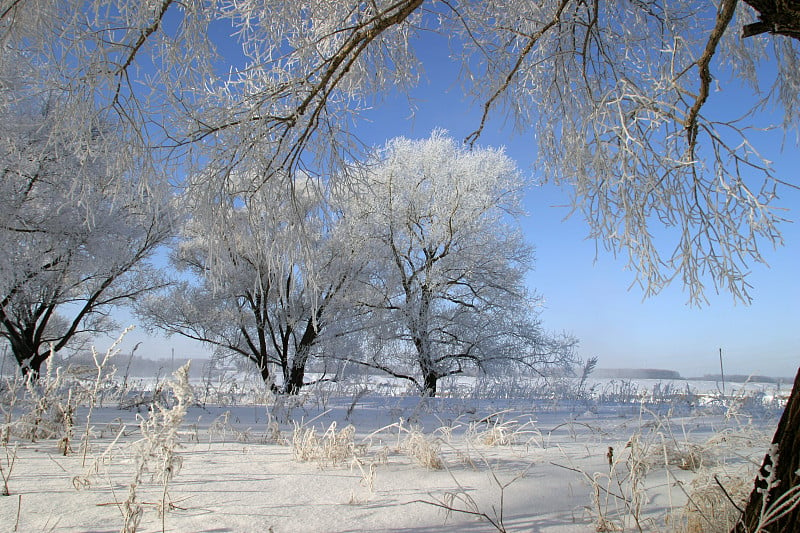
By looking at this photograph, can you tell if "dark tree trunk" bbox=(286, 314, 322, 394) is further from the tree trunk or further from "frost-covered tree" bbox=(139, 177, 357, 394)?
the tree trunk

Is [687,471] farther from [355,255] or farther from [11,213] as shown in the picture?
[355,255]

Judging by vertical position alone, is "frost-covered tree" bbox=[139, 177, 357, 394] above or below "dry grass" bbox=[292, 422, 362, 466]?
above

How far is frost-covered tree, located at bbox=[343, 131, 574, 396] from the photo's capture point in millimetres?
14312

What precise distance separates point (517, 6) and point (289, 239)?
116 inches

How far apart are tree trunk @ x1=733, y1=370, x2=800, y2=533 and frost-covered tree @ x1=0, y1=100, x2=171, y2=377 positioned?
11.5 feet

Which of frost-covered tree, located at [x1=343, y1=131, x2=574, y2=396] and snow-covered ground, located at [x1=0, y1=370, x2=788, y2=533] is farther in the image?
frost-covered tree, located at [x1=343, y1=131, x2=574, y2=396]

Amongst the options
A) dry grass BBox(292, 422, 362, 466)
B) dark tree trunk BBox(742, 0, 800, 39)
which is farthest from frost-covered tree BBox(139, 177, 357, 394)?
dark tree trunk BBox(742, 0, 800, 39)

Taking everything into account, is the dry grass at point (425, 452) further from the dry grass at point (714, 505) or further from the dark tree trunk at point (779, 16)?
the dark tree trunk at point (779, 16)

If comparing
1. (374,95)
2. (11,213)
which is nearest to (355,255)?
(11,213)

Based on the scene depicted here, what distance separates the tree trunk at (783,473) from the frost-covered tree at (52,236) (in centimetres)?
350

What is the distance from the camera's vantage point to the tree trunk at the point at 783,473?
1361 millimetres

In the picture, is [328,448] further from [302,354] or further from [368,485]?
[302,354]

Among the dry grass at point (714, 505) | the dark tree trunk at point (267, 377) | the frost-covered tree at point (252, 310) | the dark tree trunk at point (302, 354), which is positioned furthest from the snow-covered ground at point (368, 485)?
the dark tree trunk at point (302, 354)

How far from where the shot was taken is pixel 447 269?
14312mm
